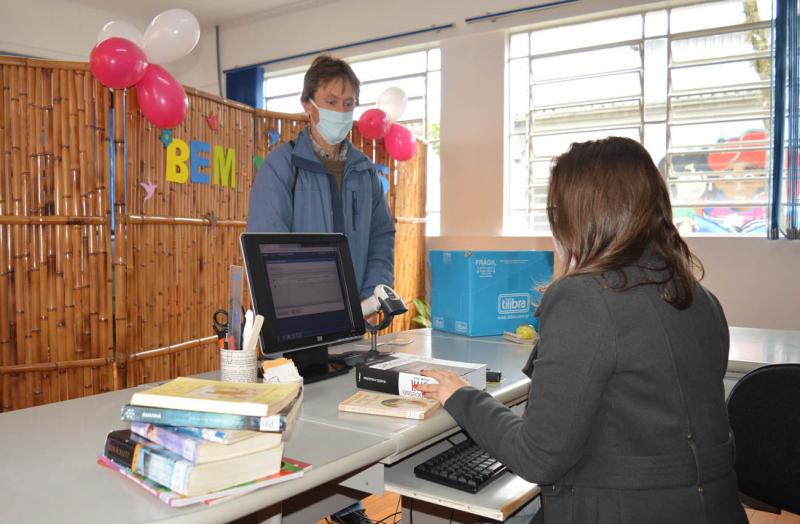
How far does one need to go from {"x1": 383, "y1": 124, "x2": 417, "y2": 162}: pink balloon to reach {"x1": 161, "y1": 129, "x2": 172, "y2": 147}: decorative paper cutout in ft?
6.44

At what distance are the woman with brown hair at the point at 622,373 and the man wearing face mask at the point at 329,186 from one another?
1242mm

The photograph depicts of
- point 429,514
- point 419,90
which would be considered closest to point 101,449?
point 429,514

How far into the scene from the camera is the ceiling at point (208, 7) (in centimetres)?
655

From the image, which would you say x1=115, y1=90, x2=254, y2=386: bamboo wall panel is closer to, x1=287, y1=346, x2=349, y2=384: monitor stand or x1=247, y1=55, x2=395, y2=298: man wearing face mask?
x1=247, y1=55, x2=395, y2=298: man wearing face mask

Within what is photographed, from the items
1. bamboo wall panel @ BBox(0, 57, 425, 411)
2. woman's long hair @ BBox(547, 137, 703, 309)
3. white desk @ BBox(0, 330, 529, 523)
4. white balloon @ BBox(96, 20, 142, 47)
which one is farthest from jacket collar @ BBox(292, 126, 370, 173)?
white balloon @ BBox(96, 20, 142, 47)

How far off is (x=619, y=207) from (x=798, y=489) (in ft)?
2.46

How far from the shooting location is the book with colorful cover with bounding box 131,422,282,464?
90cm

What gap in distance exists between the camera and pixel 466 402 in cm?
124

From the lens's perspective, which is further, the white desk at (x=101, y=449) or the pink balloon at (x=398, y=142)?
the pink balloon at (x=398, y=142)

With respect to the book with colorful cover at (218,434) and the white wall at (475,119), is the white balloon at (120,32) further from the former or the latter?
the book with colorful cover at (218,434)

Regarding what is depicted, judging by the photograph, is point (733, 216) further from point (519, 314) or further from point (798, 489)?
point (798, 489)

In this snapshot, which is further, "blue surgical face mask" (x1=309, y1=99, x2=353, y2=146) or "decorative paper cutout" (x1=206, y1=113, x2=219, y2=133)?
"decorative paper cutout" (x1=206, y1=113, x2=219, y2=133)

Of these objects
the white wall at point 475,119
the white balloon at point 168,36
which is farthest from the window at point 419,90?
the white balloon at point 168,36

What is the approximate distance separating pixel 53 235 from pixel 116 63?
3.23ft
